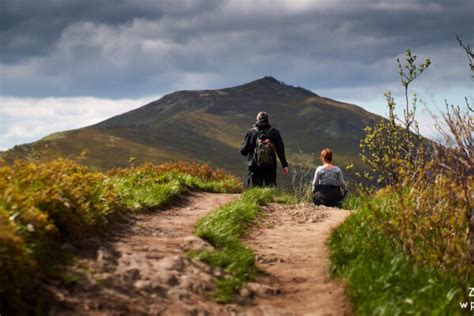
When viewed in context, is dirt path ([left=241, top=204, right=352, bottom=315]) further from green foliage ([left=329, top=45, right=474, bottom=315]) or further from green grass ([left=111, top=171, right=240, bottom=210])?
green grass ([left=111, top=171, right=240, bottom=210])

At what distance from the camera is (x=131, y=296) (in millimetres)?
5953

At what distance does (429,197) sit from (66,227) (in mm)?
4997

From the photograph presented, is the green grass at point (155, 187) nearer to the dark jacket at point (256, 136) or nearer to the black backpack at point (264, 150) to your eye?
the dark jacket at point (256, 136)

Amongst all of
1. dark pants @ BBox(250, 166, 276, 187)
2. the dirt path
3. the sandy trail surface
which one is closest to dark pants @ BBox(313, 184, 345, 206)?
dark pants @ BBox(250, 166, 276, 187)

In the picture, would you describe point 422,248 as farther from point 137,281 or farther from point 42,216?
point 42,216

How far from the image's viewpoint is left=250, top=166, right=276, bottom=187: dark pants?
17.1m

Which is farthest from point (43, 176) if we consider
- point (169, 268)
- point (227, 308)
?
point (227, 308)

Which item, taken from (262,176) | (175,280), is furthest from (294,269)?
(262,176)

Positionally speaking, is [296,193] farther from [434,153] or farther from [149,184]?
[434,153]

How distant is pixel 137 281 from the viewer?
631cm

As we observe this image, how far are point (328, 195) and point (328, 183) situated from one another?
327 millimetres

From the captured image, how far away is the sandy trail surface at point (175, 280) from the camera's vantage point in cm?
581

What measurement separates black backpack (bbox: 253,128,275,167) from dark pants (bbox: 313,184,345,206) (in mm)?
1866

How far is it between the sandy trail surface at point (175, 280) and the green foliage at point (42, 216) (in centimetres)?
Result: 30
